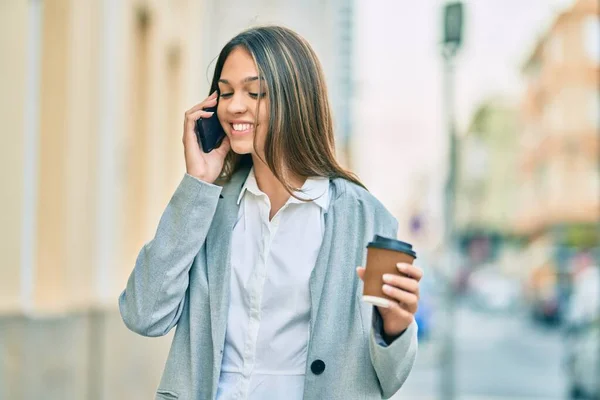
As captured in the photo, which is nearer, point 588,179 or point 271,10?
point 271,10

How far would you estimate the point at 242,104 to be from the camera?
7.79 feet

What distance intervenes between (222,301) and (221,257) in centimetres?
12

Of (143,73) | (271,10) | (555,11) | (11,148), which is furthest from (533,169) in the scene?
(11,148)

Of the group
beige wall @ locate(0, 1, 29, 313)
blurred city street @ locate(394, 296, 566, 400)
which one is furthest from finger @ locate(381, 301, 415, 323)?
blurred city street @ locate(394, 296, 566, 400)

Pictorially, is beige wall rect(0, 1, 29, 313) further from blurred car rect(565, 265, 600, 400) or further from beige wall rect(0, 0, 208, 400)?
blurred car rect(565, 265, 600, 400)

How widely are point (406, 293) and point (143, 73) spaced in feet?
31.6

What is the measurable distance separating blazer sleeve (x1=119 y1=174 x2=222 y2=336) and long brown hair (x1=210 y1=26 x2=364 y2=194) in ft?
0.61

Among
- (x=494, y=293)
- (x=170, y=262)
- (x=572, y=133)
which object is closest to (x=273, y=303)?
(x=170, y=262)

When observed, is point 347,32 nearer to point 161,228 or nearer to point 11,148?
point 11,148

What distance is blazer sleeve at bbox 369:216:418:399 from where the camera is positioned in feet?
7.25

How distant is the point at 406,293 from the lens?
2121 mm

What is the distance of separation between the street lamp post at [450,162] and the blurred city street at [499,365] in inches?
123

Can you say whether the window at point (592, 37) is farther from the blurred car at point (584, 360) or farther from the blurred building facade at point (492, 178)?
the blurred car at point (584, 360)

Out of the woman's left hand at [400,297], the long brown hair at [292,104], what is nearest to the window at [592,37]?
the long brown hair at [292,104]
